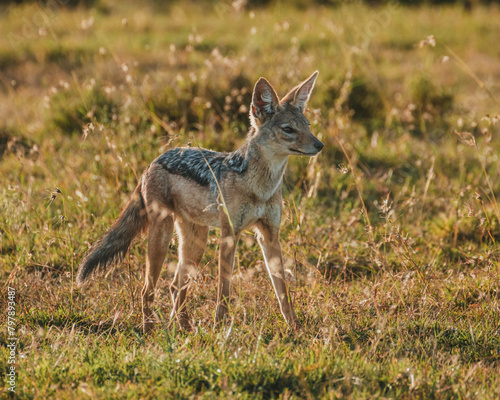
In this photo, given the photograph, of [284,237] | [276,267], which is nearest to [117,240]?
[276,267]

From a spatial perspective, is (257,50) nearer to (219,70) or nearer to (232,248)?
(219,70)

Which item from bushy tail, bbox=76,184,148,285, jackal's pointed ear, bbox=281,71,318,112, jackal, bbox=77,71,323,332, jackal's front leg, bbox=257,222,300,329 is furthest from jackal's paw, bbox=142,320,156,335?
jackal's pointed ear, bbox=281,71,318,112

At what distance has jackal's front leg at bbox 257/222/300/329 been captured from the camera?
14.4 feet

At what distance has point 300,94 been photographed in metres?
4.66

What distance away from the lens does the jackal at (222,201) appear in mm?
4344

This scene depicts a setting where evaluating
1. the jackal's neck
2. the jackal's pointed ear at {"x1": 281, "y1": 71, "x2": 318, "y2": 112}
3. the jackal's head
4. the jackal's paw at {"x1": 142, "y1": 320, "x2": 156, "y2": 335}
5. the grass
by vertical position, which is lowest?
the jackal's paw at {"x1": 142, "y1": 320, "x2": 156, "y2": 335}

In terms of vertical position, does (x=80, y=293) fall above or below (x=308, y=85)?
below

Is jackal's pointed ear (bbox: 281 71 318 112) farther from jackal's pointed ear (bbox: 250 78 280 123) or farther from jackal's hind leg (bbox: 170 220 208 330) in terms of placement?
jackal's hind leg (bbox: 170 220 208 330)

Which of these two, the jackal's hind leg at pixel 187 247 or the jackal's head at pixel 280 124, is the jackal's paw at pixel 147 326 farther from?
the jackal's head at pixel 280 124

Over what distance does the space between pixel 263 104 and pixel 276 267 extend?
121cm

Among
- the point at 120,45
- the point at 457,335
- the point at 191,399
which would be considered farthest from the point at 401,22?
the point at 191,399

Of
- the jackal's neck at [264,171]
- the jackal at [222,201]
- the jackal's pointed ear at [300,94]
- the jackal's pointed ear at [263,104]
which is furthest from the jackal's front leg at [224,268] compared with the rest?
the jackal's pointed ear at [300,94]

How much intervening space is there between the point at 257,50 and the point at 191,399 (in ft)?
30.2

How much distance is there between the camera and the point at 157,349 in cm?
386
